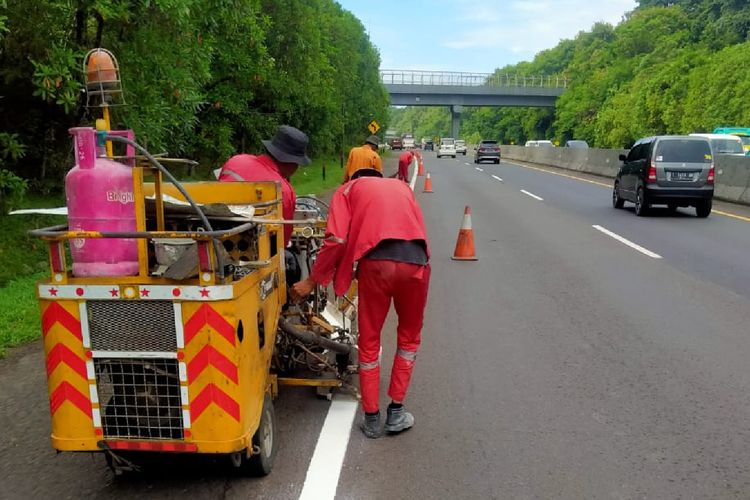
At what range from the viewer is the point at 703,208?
15945 millimetres

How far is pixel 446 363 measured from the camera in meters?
5.66

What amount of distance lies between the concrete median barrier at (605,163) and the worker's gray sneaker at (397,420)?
18031 mm

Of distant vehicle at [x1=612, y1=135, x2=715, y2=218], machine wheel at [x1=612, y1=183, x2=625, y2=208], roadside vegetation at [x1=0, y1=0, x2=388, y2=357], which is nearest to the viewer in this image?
roadside vegetation at [x1=0, y1=0, x2=388, y2=357]

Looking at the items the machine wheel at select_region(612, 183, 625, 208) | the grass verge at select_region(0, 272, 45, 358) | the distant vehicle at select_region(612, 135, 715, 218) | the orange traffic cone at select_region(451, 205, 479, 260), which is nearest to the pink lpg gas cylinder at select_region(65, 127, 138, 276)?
the grass verge at select_region(0, 272, 45, 358)

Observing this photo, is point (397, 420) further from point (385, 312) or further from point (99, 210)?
point (99, 210)

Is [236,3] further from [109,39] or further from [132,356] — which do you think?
[132,356]

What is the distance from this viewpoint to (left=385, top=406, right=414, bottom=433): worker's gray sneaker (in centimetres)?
432

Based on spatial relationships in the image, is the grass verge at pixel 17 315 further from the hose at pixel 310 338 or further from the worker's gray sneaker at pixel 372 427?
the worker's gray sneaker at pixel 372 427

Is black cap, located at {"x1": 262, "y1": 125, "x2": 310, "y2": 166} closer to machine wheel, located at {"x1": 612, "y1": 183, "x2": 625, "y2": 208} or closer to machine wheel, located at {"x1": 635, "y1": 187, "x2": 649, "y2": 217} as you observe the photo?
machine wheel, located at {"x1": 635, "y1": 187, "x2": 649, "y2": 217}

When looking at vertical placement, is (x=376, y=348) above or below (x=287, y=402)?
above

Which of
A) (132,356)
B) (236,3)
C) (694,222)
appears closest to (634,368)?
(132,356)

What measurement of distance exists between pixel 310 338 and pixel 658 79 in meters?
56.9

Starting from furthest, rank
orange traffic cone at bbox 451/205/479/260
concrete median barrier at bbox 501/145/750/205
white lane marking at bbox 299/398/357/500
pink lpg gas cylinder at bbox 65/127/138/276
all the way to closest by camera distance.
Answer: concrete median barrier at bbox 501/145/750/205 → orange traffic cone at bbox 451/205/479/260 → white lane marking at bbox 299/398/357/500 → pink lpg gas cylinder at bbox 65/127/138/276

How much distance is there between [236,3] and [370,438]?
22.2 ft
